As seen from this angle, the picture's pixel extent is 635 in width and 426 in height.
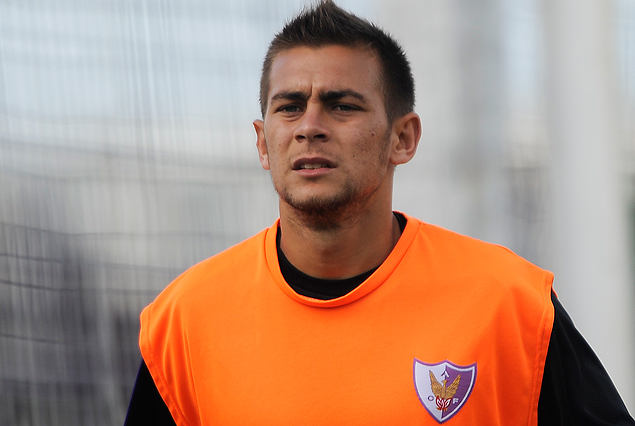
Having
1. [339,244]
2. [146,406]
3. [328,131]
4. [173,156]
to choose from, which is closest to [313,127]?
[328,131]

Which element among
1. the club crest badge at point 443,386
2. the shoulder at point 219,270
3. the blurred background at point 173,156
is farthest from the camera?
the blurred background at point 173,156

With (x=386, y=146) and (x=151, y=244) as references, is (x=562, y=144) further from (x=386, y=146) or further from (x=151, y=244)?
(x=151, y=244)

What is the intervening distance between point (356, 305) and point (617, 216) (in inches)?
47.0

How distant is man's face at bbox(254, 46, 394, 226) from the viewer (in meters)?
1.25

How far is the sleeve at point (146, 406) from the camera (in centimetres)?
134

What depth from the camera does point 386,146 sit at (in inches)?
53.0

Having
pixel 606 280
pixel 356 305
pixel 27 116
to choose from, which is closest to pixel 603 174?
pixel 606 280

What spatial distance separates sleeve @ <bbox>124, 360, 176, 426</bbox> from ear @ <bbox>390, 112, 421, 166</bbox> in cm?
76

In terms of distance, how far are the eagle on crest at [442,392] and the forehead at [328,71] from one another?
63 centimetres

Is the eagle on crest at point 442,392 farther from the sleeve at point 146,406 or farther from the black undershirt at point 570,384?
the sleeve at point 146,406

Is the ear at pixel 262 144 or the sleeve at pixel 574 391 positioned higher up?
the ear at pixel 262 144

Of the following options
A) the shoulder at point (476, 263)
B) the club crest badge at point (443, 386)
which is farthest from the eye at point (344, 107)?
the club crest badge at point (443, 386)

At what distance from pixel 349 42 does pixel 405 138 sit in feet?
0.87

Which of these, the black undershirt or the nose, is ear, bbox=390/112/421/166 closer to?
the nose
